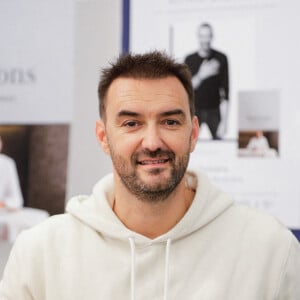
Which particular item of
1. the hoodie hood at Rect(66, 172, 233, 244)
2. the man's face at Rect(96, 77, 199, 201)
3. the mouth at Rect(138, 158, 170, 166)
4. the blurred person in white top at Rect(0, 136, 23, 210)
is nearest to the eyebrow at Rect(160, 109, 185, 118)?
the man's face at Rect(96, 77, 199, 201)

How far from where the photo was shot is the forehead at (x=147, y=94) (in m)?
1.04

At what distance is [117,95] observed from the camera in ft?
3.55

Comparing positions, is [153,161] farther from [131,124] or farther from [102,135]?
[102,135]

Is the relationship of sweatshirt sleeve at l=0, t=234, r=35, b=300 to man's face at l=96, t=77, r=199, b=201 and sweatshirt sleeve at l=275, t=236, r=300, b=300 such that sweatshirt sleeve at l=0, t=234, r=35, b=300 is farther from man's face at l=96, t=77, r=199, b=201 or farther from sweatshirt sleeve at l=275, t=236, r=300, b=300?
sweatshirt sleeve at l=275, t=236, r=300, b=300

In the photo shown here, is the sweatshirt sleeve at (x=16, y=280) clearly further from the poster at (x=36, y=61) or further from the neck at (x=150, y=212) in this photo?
the poster at (x=36, y=61)

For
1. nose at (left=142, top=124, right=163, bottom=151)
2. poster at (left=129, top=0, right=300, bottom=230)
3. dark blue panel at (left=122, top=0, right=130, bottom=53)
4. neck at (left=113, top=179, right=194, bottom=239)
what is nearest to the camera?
nose at (left=142, top=124, right=163, bottom=151)

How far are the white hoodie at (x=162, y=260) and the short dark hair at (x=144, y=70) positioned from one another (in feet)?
0.95

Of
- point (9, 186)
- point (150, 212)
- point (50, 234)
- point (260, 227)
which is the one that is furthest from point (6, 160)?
point (260, 227)

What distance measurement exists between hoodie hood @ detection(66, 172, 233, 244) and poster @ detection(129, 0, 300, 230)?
1.18 ft

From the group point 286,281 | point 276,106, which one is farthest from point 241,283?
point 276,106

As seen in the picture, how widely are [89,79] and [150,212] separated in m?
0.74

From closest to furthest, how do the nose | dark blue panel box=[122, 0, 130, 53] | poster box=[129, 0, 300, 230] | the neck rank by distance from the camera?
the nose < the neck < poster box=[129, 0, 300, 230] < dark blue panel box=[122, 0, 130, 53]

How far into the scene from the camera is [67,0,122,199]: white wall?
1.66m

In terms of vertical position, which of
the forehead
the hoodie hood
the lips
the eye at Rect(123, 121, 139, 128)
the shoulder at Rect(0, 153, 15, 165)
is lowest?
the hoodie hood
